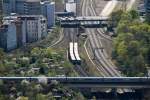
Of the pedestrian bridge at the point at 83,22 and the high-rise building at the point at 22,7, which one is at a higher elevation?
the high-rise building at the point at 22,7

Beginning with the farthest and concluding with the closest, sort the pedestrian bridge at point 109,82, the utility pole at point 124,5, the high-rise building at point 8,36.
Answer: the utility pole at point 124,5 < the high-rise building at point 8,36 < the pedestrian bridge at point 109,82

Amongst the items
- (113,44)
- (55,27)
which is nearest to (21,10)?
(55,27)

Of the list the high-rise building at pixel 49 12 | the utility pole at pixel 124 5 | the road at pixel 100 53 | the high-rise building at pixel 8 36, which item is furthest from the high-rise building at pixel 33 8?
the utility pole at pixel 124 5

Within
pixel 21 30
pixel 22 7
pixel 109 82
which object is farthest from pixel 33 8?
pixel 109 82

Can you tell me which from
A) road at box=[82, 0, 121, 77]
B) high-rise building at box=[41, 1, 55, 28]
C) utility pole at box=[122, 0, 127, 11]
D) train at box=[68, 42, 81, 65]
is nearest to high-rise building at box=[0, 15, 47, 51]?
high-rise building at box=[41, 1, 55, 28]

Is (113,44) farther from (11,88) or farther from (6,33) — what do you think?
(11,88)

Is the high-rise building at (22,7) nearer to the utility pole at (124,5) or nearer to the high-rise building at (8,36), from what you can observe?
the high-rise building at (8,36)

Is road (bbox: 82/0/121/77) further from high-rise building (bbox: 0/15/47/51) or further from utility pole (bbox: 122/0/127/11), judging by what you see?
high-rise building (bbox: 0/15/47/51)
